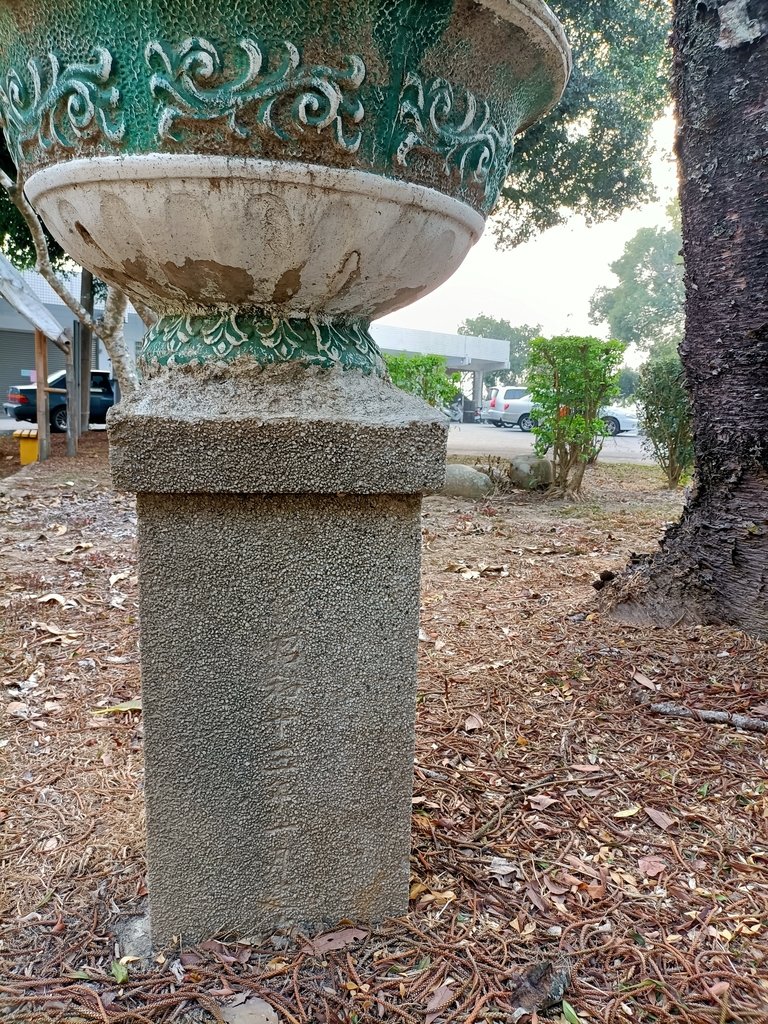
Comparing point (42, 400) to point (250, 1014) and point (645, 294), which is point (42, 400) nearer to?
point (250, 1014)

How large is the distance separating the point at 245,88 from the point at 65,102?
0.34 meters

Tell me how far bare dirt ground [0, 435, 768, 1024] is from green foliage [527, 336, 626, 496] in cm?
475

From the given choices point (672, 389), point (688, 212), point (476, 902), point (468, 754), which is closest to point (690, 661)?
point (468, 754)

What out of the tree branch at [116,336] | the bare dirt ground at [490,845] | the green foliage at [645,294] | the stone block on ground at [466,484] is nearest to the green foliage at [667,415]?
the stone block on ground at [466,484]

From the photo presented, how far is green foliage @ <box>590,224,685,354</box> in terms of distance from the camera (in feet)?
172

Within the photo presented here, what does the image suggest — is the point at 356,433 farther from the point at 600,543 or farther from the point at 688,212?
the point at 600,543

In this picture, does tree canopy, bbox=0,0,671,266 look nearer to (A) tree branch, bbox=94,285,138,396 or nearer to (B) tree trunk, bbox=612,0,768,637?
(A) tree branch, bbox=94,285,138,396

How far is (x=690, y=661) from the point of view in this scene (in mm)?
2980

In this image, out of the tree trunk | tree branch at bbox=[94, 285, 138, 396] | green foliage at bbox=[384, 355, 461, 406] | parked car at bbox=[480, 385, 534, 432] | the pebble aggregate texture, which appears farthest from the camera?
parked car at bbox=[480, 385, 534, 432]

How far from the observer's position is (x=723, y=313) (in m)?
3.16

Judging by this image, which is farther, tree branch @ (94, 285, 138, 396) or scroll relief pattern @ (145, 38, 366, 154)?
tree branch @ (94, 285, 138, 396)

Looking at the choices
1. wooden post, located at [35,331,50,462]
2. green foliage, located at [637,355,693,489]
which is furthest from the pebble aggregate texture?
wooden post, located at [35,331,50,462]

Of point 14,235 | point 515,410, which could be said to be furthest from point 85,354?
point 515,410

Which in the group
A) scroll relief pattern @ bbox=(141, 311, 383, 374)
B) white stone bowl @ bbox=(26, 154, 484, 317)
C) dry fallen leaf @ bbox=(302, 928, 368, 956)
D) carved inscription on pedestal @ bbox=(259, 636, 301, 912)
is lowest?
dry fallen leaf @ bbox=(302, 928, 368, 956)
